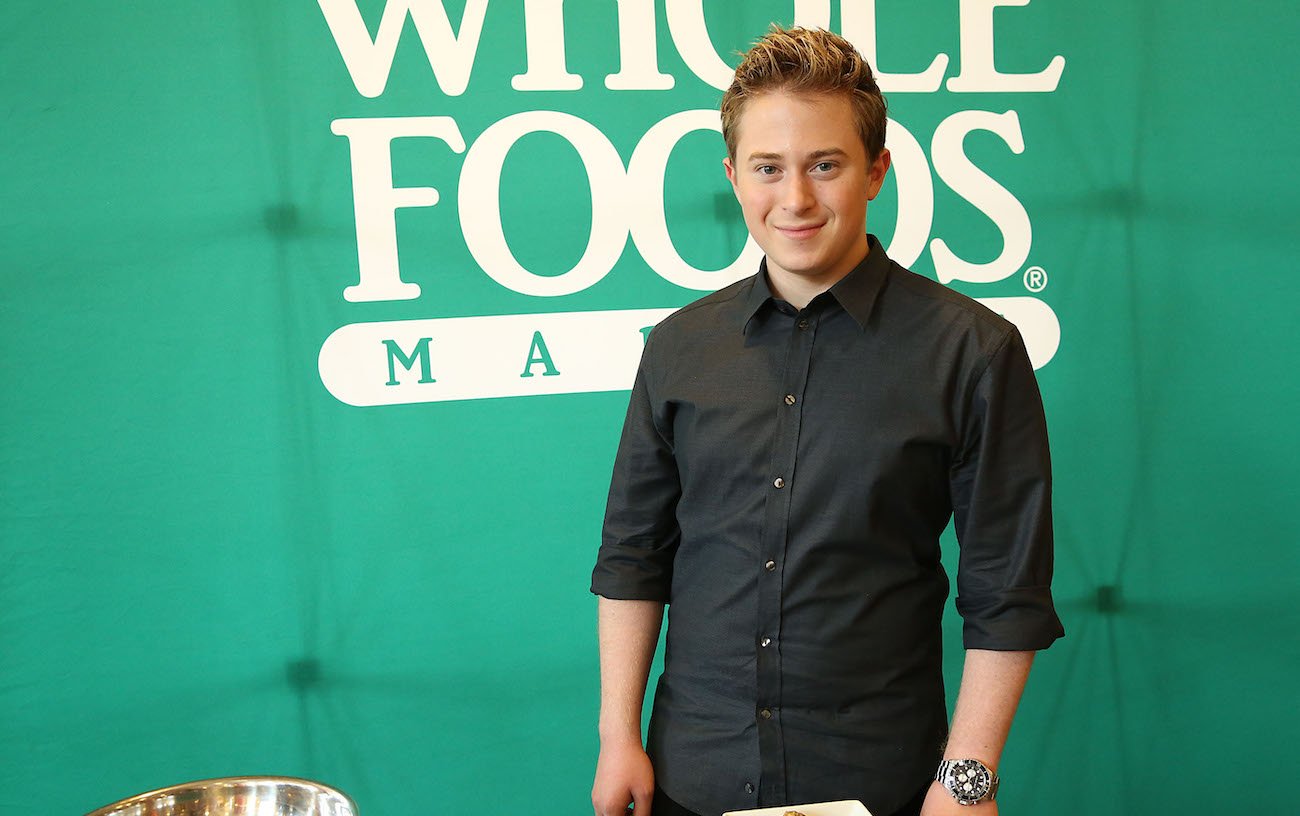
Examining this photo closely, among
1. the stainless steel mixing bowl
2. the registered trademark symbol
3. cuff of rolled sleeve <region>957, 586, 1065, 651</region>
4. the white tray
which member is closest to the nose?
cuff of rolled sleeve <region>957, 586, 1065, 651</region>

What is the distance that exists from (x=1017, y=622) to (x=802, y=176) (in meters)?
0.50

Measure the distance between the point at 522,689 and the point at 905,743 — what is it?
952 millimetres

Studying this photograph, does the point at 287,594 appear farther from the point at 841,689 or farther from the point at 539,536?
the point at 841,689

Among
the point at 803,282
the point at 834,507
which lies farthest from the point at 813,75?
the point at 834,507

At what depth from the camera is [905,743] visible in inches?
48.1

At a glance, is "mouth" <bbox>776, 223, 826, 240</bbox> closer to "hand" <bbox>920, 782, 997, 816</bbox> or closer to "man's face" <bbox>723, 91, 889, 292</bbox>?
"man's face" <bbox>723, 91, 889, 292</bbox>

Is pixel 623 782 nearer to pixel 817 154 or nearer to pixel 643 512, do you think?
pixel 643 512

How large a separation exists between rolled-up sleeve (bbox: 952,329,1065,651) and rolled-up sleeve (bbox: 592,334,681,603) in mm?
351

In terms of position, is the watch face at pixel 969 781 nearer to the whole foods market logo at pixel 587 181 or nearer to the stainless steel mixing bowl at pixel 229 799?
the stainless steel mixing bowl at pixel 229 799

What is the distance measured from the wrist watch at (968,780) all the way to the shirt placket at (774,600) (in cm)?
18

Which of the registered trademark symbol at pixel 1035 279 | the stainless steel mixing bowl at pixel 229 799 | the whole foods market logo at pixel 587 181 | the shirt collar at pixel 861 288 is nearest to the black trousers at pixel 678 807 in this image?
the stainless steel mixing bowl at pixel 229 799

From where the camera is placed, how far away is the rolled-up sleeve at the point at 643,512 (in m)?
1.34

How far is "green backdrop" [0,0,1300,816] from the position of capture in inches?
71.9

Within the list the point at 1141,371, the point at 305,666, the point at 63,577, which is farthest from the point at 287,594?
the point at 1141,371
